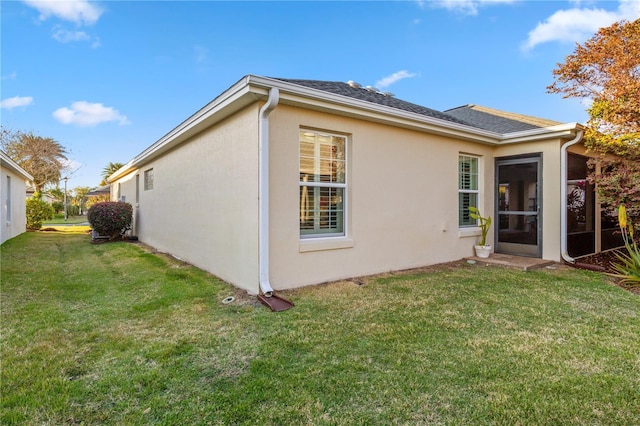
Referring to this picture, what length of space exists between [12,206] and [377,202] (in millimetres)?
14442

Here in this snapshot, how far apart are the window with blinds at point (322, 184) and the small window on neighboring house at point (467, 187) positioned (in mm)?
3431

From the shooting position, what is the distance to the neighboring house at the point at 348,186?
4828mm

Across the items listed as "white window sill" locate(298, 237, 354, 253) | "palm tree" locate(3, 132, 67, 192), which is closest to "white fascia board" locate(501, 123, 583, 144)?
"white window sill" locate(298, 237, 354, 253)

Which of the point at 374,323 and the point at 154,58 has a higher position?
the point at 154,58

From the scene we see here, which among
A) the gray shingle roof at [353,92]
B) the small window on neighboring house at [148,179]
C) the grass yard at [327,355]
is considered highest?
the gray shingle roof at [353,92]

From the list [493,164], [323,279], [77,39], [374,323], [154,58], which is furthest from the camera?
[154,58]

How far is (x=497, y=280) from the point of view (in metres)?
5.59

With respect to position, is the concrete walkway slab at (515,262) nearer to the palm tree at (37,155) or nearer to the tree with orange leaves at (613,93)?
the tree with orange leaves at (613,93)

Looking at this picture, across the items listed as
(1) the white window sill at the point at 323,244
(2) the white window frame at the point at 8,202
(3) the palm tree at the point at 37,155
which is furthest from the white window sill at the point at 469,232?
(3) the palm tree at the point at 37,155

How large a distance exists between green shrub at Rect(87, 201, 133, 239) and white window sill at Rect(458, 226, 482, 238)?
37.7 ft

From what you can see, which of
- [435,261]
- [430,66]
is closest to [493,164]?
[435,261]

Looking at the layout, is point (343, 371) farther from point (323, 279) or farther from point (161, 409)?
point (323, 279)

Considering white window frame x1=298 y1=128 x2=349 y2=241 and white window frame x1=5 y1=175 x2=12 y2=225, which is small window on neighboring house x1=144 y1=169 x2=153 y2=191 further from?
white window frame x1=298 y1=128 x2=349 y2=241

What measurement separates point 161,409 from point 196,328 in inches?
57.0
